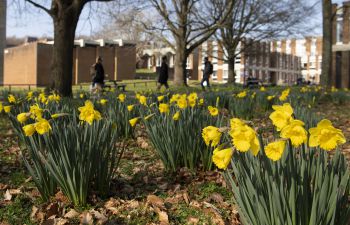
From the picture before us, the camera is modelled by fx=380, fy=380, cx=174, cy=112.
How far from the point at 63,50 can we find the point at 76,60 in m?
29.4

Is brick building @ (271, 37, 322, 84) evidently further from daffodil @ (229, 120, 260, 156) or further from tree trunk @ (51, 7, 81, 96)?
daffodil @ (229, 120, 260, 156)

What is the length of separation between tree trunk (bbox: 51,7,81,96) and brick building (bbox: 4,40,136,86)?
83.4ft

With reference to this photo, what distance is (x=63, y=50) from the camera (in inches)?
380

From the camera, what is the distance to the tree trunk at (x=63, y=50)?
963 centimetres

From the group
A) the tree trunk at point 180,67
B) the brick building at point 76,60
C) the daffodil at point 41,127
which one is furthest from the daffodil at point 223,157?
the brick building at point 76,60

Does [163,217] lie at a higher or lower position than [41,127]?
lower

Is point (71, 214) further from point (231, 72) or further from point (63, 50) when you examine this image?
point (231, 72)

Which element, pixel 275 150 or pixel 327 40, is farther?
pixel 327 40

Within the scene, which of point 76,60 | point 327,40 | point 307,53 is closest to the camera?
point 327,40

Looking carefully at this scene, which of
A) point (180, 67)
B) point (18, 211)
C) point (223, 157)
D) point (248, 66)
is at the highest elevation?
point (248, 66)

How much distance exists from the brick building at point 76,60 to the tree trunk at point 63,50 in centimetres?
2541

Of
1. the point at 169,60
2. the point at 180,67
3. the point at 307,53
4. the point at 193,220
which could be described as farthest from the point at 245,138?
the point at 307,53

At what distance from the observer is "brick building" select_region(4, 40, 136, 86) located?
36.3m

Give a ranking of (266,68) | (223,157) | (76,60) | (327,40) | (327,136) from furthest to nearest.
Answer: (266,68), (76,60), (327,40), (223,157), (327,136)
